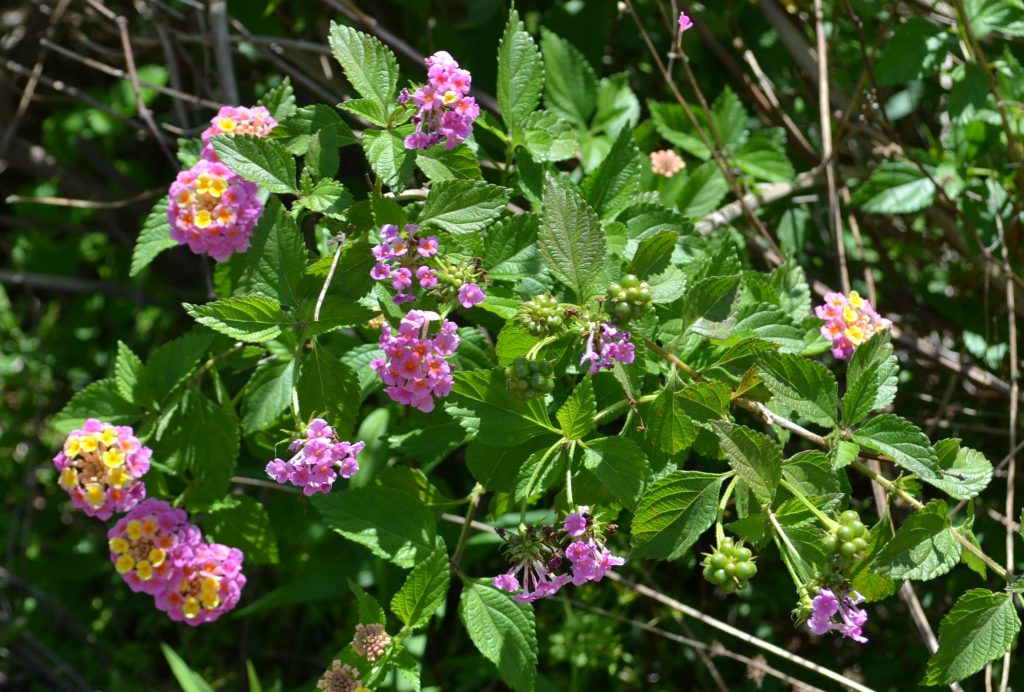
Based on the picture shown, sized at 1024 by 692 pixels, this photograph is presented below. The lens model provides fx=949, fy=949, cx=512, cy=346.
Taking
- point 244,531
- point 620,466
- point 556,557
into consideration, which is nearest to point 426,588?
point 556,557

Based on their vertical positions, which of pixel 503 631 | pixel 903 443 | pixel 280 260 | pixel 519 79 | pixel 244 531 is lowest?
pixel 244 531

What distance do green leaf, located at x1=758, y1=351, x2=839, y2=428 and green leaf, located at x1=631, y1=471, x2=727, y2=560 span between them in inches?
6.9

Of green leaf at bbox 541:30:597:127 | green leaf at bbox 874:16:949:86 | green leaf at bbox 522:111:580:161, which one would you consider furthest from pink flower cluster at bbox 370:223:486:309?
green leaf at bbox 874:16:949:86

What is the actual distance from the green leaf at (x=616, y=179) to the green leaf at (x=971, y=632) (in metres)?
0.84

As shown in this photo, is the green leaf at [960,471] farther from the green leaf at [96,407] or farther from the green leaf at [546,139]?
the green leaf at [96,407]

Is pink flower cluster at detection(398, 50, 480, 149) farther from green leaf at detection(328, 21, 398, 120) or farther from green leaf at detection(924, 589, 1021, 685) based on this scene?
green leaf at detection(924, 589, 1021, 685)

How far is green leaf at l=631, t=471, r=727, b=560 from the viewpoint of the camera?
138 centimetres

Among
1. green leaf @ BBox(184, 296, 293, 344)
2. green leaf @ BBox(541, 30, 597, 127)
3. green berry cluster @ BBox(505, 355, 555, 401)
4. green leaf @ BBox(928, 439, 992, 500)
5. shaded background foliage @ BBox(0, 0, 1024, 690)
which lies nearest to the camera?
green berry cluster @ BBox(505, 355, 555, 401)

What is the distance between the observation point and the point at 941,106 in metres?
2.70

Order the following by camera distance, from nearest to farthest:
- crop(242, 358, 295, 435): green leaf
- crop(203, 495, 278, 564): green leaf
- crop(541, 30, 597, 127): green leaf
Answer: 1. crop(242, 358, 295, 435): green leaf
2. crop(203, 495, 278, 564): green leaf
3. crop(541, 30, 597, 127): green leaf

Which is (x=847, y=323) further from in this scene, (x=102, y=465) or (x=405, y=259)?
(x=102, y=465)

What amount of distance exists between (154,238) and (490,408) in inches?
32.5

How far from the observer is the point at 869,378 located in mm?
1455

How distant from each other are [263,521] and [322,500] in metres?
0.33
